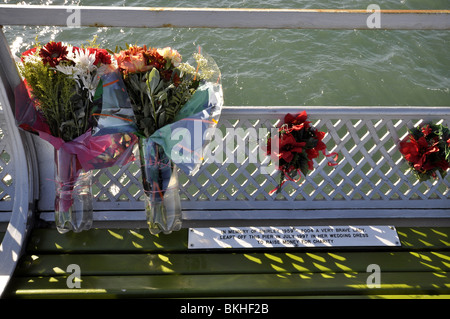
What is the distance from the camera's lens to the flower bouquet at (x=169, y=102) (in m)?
1.98

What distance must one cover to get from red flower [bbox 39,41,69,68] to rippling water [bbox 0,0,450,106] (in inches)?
124

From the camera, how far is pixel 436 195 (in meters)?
2.79

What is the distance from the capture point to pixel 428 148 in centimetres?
251

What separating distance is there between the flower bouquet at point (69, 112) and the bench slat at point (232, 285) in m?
0.35

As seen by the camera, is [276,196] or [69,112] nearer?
[69,112]

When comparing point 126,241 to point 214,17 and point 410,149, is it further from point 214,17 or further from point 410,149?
point 410,149

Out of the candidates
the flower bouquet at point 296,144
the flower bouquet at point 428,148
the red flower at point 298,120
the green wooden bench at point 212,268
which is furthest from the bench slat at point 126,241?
the red flower at point 298,120

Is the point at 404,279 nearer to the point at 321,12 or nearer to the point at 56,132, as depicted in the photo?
the point at 321,12

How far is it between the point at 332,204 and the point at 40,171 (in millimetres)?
1660

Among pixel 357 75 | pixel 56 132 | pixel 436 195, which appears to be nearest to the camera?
pixel 56 132

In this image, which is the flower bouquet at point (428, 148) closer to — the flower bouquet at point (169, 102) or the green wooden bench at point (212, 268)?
the green wooden bench at point (212, 268)

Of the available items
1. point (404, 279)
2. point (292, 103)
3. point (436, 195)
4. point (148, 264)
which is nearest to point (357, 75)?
point (292, 103)

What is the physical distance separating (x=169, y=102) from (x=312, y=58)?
4.28 meters

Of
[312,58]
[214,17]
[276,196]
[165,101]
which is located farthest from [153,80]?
[312,58]
